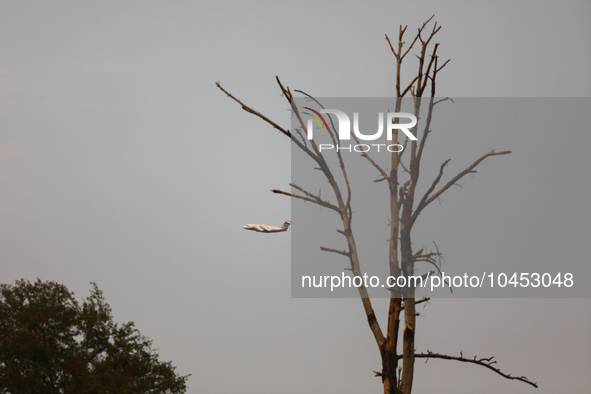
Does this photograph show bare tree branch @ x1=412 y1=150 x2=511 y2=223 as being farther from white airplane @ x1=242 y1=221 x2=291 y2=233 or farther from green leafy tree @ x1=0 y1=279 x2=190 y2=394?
green leafy tree @ x1=0 y1=279 x2=190 y2=394

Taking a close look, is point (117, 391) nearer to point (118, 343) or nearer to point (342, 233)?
point (118, 343)

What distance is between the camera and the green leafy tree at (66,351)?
16938 mm

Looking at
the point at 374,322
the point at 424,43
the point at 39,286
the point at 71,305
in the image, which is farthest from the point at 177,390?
the point at 424,43

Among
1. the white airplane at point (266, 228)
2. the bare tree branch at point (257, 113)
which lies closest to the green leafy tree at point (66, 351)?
the white airplane at point (266, 228)

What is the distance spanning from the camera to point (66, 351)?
18.1 m

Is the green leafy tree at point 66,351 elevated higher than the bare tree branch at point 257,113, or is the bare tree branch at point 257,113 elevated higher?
the bare tree branch at point 257,113

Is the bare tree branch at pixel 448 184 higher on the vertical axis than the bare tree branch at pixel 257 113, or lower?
lower

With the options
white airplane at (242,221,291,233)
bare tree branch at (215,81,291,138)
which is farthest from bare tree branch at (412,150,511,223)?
white airplane at (242,221,291,233)

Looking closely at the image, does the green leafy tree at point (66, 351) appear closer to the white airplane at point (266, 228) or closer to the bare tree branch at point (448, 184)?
the white airplane at point (266, 228)

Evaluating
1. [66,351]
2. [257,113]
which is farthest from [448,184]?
[66,351]

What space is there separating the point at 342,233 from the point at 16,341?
13558 mm

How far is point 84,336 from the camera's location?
1894 cm

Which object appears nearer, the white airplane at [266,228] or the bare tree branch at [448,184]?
the bare tree branch at [448,184]

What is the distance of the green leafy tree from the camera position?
16.9m
